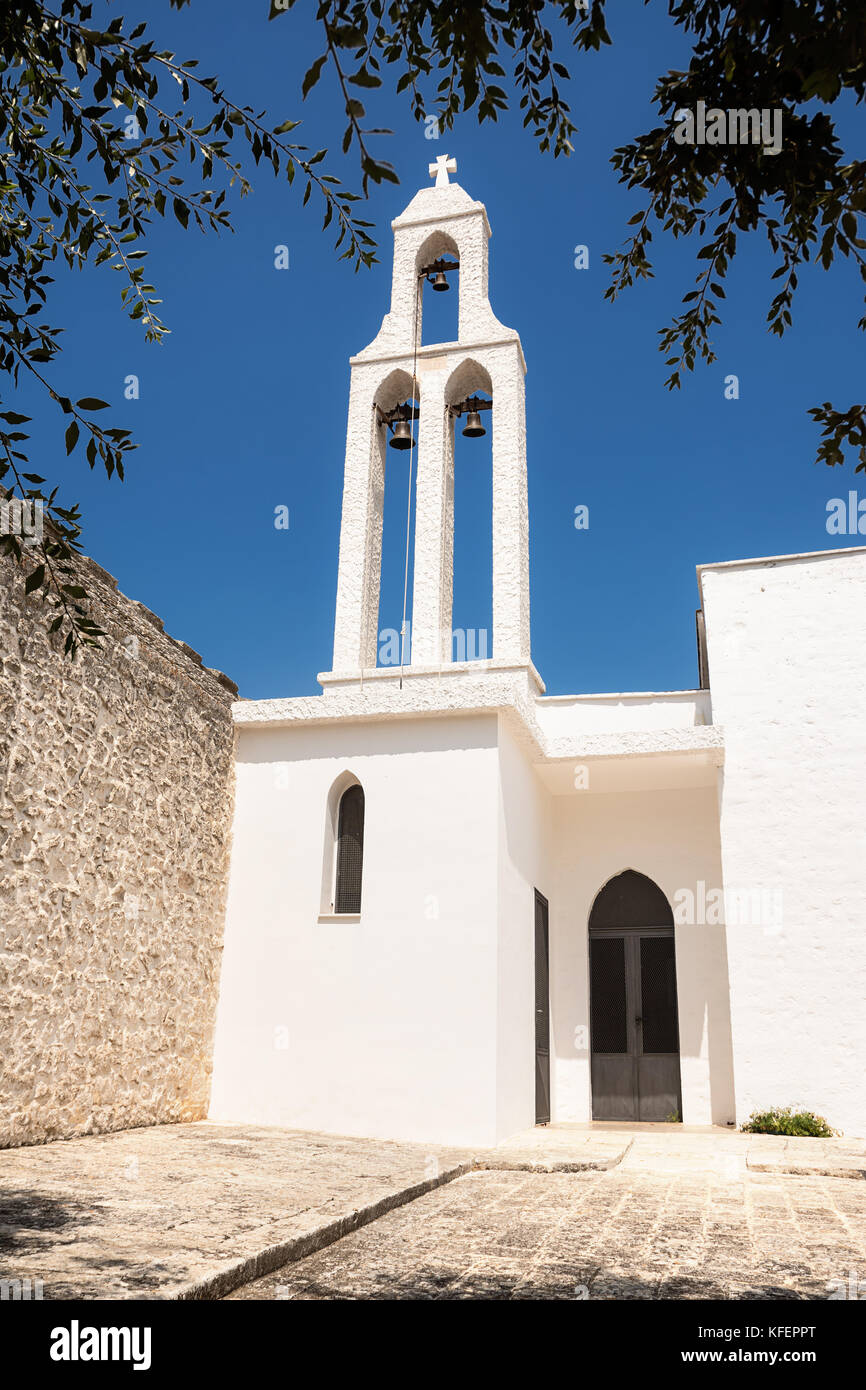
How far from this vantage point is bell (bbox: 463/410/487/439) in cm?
1150

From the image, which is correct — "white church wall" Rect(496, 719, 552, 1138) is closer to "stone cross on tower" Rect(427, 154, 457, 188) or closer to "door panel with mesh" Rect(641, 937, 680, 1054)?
"door panel with mesh" Rect(641, 937, 680, 1054)

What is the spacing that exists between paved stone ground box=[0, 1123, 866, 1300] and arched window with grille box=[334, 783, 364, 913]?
6.44 feet

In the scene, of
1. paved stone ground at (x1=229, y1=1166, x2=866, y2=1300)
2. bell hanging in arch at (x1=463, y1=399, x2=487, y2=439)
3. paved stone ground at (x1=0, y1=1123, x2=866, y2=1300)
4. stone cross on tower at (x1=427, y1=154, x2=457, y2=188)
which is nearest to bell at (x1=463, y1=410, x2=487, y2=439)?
bell hanging in arch at (x1=463, y1=399, x2=487, y2=439)

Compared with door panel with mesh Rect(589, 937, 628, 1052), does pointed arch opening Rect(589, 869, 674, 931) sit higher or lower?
higher

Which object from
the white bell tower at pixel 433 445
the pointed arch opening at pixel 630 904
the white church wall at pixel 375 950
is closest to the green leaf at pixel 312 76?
the white church wall at pixel 375 950

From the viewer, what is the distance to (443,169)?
518 inches

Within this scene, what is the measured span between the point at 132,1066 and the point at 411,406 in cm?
799

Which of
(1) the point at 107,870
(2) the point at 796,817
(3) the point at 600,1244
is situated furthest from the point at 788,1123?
(1) the point at 107,870

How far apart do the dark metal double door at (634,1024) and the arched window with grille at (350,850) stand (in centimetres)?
322

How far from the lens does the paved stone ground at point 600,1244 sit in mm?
3746

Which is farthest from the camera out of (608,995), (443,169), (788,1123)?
(443,169)

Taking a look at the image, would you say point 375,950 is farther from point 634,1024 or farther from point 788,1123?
point 788,1123

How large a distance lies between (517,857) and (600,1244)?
15.6ft
